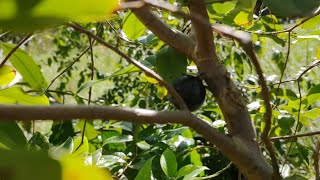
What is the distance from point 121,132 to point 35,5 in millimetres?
1047

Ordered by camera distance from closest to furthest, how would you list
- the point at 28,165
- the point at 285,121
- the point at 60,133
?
1. the point at 28,165
2. the point at 285,121
3. the point at 60,133

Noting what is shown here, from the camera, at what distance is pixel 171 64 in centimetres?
66

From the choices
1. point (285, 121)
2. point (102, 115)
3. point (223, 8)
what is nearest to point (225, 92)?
point (223, 8)

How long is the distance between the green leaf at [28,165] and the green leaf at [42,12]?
0.10ft

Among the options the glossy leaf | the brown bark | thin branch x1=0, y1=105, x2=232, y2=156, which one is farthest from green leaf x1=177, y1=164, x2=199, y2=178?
the glossy leaf

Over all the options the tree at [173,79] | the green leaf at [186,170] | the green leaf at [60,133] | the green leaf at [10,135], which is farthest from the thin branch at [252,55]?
the green leaf at [60,133]

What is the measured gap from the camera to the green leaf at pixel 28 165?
Answer: 0.41 ft

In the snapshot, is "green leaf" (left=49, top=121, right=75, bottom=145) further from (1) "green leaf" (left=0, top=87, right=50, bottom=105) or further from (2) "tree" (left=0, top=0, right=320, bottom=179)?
(1) "green leaf" (left=0, top=87, right=50, bottom=105)

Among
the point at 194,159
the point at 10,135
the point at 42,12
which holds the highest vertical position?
the point at 42,12

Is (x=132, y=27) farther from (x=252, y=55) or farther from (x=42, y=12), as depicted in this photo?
(x=42, y=12)

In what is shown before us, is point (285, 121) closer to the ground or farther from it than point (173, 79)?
closer to the ground

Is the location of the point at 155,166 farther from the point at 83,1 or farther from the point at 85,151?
the point at 83,1

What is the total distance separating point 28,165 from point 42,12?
40 mm

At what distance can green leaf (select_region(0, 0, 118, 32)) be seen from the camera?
0.44ft
